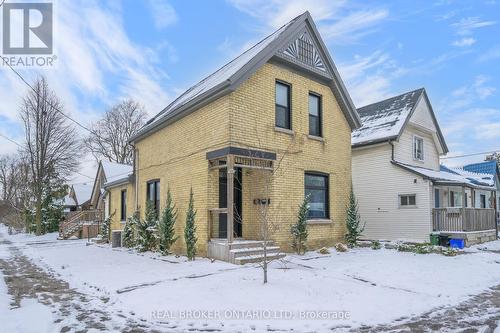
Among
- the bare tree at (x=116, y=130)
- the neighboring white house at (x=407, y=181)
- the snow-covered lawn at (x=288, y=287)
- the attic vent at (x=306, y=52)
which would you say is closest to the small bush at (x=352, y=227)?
the snow-covered lawn at (x=288, y=287)

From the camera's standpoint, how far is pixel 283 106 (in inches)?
523

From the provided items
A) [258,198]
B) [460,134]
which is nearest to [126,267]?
[258,198]

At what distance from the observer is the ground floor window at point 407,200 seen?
17.5 m

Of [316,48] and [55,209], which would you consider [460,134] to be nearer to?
[316,48]

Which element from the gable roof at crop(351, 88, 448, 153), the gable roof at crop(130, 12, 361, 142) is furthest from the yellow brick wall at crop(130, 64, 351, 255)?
the gable roof at crop(351, 88, 448, 153)

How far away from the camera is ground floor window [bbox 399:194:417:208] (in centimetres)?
1748

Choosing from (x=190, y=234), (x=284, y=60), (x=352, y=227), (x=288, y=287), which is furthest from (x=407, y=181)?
(x=288, y=287)

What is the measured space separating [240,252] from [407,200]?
10463 millimetres

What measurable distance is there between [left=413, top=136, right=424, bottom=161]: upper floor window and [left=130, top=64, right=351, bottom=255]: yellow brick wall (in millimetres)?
6623

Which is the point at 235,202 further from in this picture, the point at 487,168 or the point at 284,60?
the point at 487,168

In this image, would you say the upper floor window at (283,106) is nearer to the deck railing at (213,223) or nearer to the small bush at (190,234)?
the deck railing at (213,223)

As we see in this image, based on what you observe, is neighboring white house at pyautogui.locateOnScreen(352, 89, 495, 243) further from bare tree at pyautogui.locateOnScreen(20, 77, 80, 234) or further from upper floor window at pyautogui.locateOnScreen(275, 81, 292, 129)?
bare tree at pyautogui.locateOnScreen(20, 77, 80, 234)

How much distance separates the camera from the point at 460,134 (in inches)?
1296

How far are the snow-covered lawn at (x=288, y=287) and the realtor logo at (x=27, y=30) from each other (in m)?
7.75
